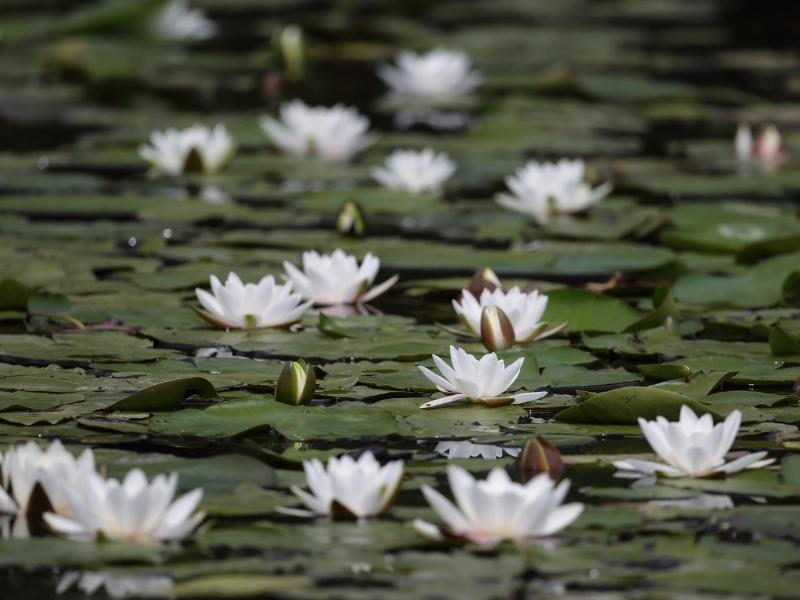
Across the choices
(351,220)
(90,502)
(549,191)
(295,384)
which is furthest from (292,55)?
(90,502)

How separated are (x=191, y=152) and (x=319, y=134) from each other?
586 mm

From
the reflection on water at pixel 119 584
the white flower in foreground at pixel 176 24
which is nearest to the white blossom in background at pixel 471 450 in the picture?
the reflection on water at pixel 119 584

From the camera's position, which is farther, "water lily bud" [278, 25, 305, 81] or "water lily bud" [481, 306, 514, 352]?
"water lily bud" [278, 25, 305, 81]

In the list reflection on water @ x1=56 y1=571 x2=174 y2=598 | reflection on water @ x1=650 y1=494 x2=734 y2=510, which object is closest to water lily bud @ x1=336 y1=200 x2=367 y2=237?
reflection on water @ x1=650 y1=494 x2=734 y2=510

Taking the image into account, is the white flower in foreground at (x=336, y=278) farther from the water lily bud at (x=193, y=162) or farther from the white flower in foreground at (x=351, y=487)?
the water lily bud at (x=193, y=162)

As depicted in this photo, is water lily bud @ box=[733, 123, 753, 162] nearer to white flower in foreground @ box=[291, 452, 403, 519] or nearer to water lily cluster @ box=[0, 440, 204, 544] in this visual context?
white flower in foreground @ box=[291, 452, 403, 519]

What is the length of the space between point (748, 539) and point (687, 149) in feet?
12.2

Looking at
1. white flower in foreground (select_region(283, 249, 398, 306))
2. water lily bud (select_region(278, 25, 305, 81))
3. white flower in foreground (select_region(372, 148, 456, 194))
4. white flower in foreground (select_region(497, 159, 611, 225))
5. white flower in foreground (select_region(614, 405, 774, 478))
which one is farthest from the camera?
water lily bud (select_region(278, 25, 305, 81))

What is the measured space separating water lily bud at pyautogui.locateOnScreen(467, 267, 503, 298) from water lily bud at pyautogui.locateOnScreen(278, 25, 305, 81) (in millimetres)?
3993

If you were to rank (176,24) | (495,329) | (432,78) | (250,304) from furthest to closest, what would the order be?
(176,24) < (432,78) < (250,304) < (495,329)

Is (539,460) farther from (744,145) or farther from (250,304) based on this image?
(744,145)

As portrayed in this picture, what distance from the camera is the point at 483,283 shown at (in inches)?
135

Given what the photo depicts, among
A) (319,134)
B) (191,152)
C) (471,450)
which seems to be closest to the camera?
(471,450)

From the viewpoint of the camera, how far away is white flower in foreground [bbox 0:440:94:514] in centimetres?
224
